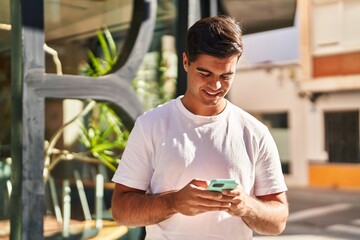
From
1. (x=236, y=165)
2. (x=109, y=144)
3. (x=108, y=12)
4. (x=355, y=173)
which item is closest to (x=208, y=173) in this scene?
(x=236, y=165)

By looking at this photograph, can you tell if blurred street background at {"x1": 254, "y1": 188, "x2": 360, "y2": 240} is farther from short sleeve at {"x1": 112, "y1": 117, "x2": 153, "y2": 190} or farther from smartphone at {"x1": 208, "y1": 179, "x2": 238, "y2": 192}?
smartphone at {"x1": 208, "y1": 179, "x2": 238, "y2": 192}

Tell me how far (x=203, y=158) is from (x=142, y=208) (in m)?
0.21

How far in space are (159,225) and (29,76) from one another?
131cm

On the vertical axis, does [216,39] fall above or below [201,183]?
above

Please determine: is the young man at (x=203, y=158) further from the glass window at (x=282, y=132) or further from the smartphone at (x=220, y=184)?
the glass window at (x=282, y=132)

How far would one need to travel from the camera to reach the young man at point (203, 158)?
1338mm

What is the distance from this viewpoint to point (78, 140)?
3850 mm

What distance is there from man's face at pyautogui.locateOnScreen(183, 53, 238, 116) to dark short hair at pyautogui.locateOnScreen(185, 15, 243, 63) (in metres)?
0.02

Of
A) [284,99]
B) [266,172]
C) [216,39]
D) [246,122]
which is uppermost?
[284,99]

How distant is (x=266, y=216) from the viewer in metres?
1.39

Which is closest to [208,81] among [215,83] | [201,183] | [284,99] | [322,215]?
[215,83]

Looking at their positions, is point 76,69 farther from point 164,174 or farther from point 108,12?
point 164,174

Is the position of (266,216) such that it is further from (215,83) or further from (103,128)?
(103,128)

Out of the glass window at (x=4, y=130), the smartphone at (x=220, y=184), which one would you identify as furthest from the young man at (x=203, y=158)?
the glass window at (x=4, y=130)
